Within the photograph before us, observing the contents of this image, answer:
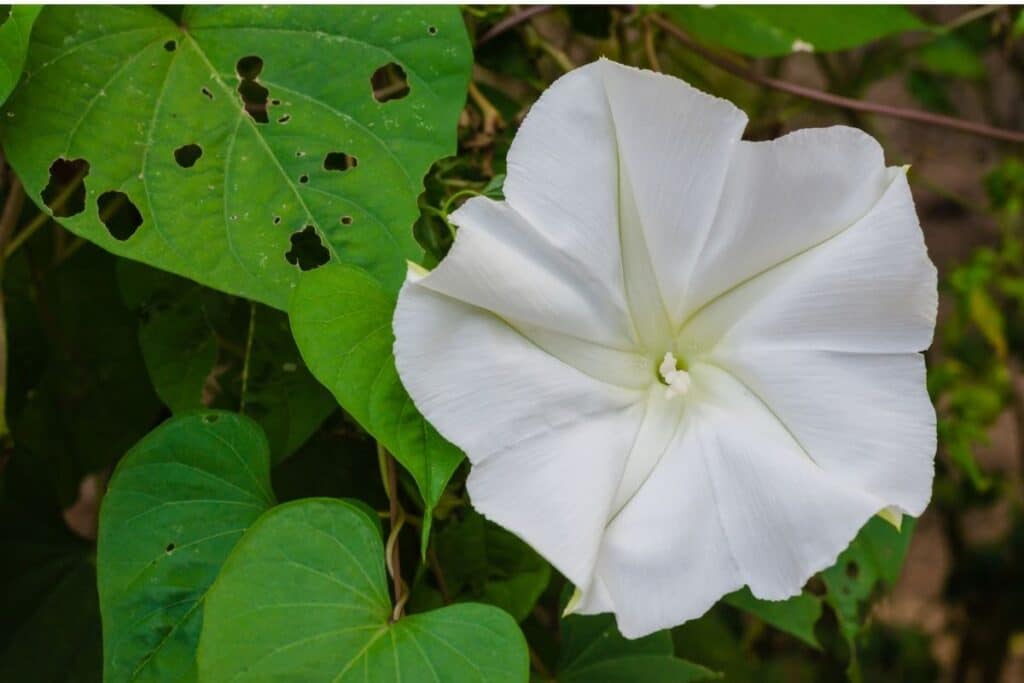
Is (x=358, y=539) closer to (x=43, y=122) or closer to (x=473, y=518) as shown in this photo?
(x=473, y=518)

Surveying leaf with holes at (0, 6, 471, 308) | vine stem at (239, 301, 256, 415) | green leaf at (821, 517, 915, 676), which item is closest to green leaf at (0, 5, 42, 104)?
leaf with holes at (0, 6, 471, 308)

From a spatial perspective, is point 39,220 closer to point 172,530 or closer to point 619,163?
point 172,530

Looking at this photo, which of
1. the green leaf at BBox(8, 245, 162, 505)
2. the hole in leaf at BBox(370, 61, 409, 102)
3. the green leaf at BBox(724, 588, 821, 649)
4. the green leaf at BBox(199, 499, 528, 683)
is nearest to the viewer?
the green leaf at BBox(199, 499, 528, 683)

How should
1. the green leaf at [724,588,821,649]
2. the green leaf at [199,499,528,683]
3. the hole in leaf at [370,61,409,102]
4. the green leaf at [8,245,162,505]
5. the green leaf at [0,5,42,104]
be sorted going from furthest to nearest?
the green leaf at [8,245,162,505], the green leaf at [724,588,821,649], the hole in leaf at [370,61,409,102], the green leaf at [0,5,42,104], the green leaf at [199,499,528,683]

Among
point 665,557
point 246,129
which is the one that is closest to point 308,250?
point 246,129

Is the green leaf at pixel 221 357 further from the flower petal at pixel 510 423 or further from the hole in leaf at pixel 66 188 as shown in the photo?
the flower petal at pixel 510 423

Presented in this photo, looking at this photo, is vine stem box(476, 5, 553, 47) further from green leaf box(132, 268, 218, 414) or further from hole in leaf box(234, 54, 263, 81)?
green leaf box(132, 268, 218, 414)
